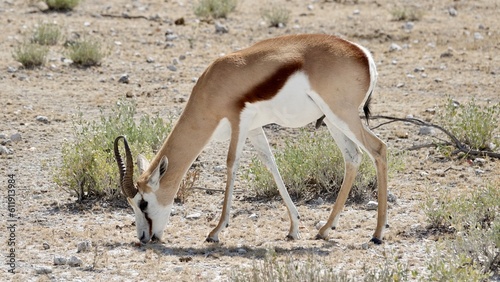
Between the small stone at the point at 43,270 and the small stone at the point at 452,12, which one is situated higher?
the small stone at the point at 43,270

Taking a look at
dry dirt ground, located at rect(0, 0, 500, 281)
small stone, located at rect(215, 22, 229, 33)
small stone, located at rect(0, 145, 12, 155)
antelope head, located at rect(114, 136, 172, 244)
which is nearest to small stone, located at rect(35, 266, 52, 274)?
dry dirt ground, located at rect(0, 0, 500, 281)

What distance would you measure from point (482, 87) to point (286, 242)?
6403 millimetres

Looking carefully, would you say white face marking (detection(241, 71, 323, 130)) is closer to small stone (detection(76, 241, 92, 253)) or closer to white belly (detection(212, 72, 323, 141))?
white belly (detection(212, 72, 323, 141))

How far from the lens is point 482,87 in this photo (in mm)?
13078

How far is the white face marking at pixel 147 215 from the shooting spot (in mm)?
7603

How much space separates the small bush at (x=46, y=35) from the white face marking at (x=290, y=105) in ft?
28.2

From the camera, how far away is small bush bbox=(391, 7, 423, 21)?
58.8 ft

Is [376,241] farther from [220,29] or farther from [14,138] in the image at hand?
[220,29]

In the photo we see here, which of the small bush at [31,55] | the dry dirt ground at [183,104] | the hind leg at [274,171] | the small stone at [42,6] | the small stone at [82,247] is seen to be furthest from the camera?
the small stone at [42,6]

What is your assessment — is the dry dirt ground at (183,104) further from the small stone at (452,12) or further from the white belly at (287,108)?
the white belly at (287,108)

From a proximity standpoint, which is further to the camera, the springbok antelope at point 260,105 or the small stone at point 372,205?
the small stone at point 372,205

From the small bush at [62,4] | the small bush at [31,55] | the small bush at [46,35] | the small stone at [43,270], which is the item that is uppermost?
the small stone at [43,270]

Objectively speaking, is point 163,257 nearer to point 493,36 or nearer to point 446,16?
point 493,36

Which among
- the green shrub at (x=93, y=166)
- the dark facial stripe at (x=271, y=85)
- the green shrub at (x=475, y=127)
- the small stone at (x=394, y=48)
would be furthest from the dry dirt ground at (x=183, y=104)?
the dark facial stripe at (x=271, y=85)
